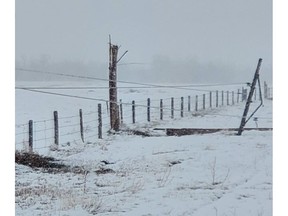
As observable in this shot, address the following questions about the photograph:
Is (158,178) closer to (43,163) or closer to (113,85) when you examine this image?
(43,163)

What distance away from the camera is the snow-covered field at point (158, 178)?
249cm

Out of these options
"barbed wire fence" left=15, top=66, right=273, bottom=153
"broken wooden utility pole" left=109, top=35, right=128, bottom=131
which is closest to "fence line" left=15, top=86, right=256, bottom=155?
"barbed wire fence" left=15, top=66, right=273, bottom=153

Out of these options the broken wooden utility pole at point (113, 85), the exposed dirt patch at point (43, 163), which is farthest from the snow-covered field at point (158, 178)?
the broken wooden utility pole at point (113, 85)

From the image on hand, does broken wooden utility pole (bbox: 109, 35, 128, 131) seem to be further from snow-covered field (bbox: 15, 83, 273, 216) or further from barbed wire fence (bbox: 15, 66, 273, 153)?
snow-covered field (bbox: 15, 83, 273, 216)

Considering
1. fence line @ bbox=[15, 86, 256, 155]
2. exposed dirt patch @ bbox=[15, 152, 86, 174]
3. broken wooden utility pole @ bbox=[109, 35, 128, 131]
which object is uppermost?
broken wooden utility pole @ bbox=[109, 35, 128, 131]

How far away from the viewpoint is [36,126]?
593cm

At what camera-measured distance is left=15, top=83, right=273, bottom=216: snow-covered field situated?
2494mm

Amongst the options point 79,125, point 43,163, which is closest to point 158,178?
point 43,163

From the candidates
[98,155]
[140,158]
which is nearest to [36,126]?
[98,155]

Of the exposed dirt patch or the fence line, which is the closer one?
the exposed dirt patch

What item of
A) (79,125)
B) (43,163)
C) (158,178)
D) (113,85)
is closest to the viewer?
(158,178)

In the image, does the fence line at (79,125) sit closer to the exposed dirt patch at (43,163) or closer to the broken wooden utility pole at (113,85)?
the broken wooden utility pole at (113,85)

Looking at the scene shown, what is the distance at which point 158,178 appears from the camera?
125 inches

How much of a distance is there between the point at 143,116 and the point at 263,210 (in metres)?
5.32
